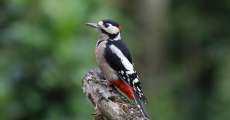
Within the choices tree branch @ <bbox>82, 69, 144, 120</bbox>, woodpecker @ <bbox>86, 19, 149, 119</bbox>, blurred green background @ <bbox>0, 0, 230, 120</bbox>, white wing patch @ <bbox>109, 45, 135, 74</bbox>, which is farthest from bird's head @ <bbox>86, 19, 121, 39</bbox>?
blurred green background @ <bbox>0, 0, 230, 120</bbox>

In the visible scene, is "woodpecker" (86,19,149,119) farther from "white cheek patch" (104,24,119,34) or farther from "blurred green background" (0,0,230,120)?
"blurred green background" (0,0,230,120)

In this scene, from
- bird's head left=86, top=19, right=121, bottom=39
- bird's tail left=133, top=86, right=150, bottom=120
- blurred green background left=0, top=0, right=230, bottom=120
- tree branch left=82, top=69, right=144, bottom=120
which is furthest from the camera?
blurred green background left=0, top=0, right=230, bottom=120

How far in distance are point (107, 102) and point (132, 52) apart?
691cm

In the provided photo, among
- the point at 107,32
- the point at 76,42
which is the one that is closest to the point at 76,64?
the point at 76,42

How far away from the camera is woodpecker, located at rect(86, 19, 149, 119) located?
6.95 meters

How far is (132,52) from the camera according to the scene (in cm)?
1320

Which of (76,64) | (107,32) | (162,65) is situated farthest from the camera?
(162,65)

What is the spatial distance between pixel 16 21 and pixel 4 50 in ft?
1.05

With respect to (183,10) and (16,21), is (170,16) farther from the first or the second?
(16,21)

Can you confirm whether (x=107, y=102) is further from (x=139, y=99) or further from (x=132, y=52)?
(x=132, y=52)

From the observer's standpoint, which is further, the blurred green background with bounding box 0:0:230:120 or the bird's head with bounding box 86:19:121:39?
the blurred green background with bounding box 0:0:230:120

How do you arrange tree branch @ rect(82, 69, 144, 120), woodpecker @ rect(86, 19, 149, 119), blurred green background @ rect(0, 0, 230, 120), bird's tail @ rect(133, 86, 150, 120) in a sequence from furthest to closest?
blurred green background @ rect(0, 0, 230, 120), woodpecker @ rect(86, 19, 149, 119), bird's tail @ rect(133, 86, 150, 120), tree branch @ rect(82, 69, 144, 120)

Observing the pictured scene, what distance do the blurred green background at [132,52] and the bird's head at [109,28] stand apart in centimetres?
183

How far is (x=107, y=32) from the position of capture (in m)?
7.31
